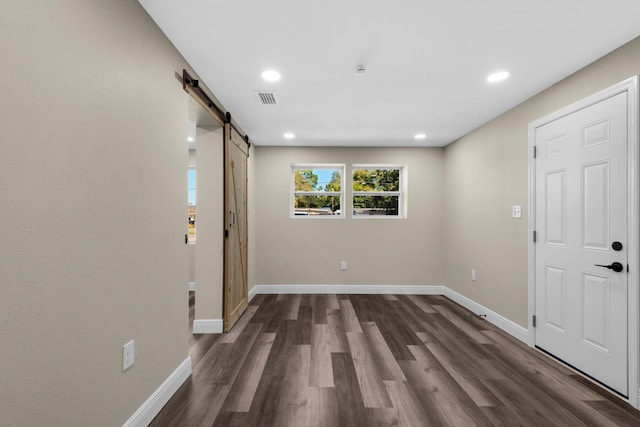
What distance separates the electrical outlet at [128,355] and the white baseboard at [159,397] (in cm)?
30

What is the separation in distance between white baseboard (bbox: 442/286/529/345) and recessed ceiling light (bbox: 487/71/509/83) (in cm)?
241

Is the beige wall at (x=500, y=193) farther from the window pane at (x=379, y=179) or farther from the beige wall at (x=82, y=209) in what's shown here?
the beige wall at (x=82, y=209)

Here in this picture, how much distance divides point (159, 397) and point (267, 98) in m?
2.61

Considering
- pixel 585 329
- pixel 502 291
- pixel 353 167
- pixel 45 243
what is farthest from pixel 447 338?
pixel 45 243

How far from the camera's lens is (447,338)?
9.82 ft

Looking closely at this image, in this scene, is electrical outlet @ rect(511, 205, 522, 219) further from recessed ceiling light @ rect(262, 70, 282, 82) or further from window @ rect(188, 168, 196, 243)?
window @ rect(188, 168, 196, 243)

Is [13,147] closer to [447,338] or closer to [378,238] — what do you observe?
[447,338]

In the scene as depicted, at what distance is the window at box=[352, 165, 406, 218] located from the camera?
495 cm

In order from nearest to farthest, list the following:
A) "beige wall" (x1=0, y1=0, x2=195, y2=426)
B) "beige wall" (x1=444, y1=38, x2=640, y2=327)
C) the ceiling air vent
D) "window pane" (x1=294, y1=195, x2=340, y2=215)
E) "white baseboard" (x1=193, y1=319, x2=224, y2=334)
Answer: "beige wall" (x1=0, y1=0, x2=195, y2=426)
"beige wall" (x1=444, y1=38, x2=640, y2=327)
the ceiling air vent
"white baseboard" (x1=193, y1=319, x2=224, y2=334)
"window pane" (x1=294, y1=195, x2=340, y2=215)

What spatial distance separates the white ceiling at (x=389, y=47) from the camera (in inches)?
66.1

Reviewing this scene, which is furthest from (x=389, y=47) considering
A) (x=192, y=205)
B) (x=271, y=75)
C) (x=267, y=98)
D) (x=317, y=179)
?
(x=192, y=205)

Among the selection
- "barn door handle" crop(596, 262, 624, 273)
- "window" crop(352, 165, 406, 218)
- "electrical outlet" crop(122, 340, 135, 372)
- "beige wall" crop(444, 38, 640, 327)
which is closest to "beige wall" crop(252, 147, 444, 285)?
"window" crop(352, 165, 406, 218)

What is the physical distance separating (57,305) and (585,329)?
3397 mm

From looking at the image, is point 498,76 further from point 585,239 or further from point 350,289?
point 350,289
